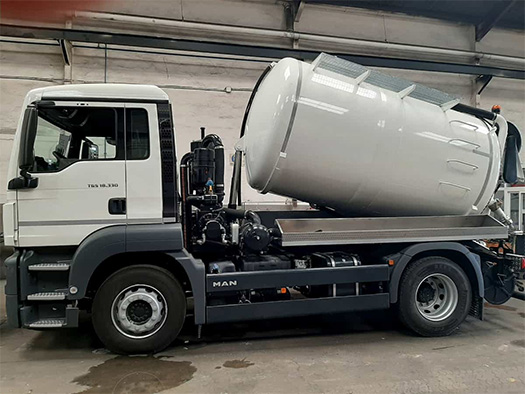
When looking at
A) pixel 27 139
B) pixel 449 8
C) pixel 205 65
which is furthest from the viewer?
pixel 449 8

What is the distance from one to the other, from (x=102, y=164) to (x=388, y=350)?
11.5ft

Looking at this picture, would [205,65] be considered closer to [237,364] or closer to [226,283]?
[226,283]

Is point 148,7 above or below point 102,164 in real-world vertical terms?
above

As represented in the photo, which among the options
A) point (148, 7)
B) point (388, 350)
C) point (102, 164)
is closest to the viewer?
point (102, 164)

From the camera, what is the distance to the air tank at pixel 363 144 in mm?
4109

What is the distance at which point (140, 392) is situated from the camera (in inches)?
119

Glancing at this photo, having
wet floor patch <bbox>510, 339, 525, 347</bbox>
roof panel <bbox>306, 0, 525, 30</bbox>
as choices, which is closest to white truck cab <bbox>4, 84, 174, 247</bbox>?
wet floor patch <bbox>510, 339, 525, 347</bbox>

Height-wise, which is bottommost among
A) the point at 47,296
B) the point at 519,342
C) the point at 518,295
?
the point at 519,342

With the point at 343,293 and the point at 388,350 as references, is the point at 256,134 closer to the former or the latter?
the point at 343,293

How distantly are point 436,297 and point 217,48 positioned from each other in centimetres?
643

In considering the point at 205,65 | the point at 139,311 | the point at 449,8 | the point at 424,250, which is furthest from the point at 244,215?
the point at 449,8

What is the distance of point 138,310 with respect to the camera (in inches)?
146


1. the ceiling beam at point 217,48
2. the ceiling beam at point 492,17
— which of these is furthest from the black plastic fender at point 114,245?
the ceiling beam at point 492,17

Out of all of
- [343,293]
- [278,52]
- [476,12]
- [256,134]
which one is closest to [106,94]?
[256,134]
